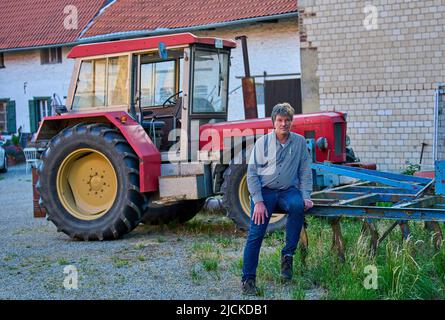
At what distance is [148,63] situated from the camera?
10.8 m

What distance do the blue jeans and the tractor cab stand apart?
3.48 meters

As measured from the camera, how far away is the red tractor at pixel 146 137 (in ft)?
33.1

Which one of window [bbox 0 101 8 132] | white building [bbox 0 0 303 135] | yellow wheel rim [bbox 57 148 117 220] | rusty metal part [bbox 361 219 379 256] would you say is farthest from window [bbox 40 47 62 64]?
rusty metal part [bbox 361 219 379 256]

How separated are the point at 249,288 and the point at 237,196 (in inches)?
125

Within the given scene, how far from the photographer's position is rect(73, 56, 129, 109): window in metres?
10.7

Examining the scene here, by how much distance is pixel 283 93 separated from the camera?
2080 centimetres

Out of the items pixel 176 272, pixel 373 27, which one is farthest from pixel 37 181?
pixel 373 27

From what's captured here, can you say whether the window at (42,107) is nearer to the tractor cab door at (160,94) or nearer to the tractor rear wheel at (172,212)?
the tractor rear wheel at (172,212)

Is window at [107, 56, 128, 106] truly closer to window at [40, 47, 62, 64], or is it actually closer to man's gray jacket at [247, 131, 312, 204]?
man's gray jacket at [247, 131, 312, 204]

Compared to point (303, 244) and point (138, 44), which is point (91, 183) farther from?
point (303, 244)
